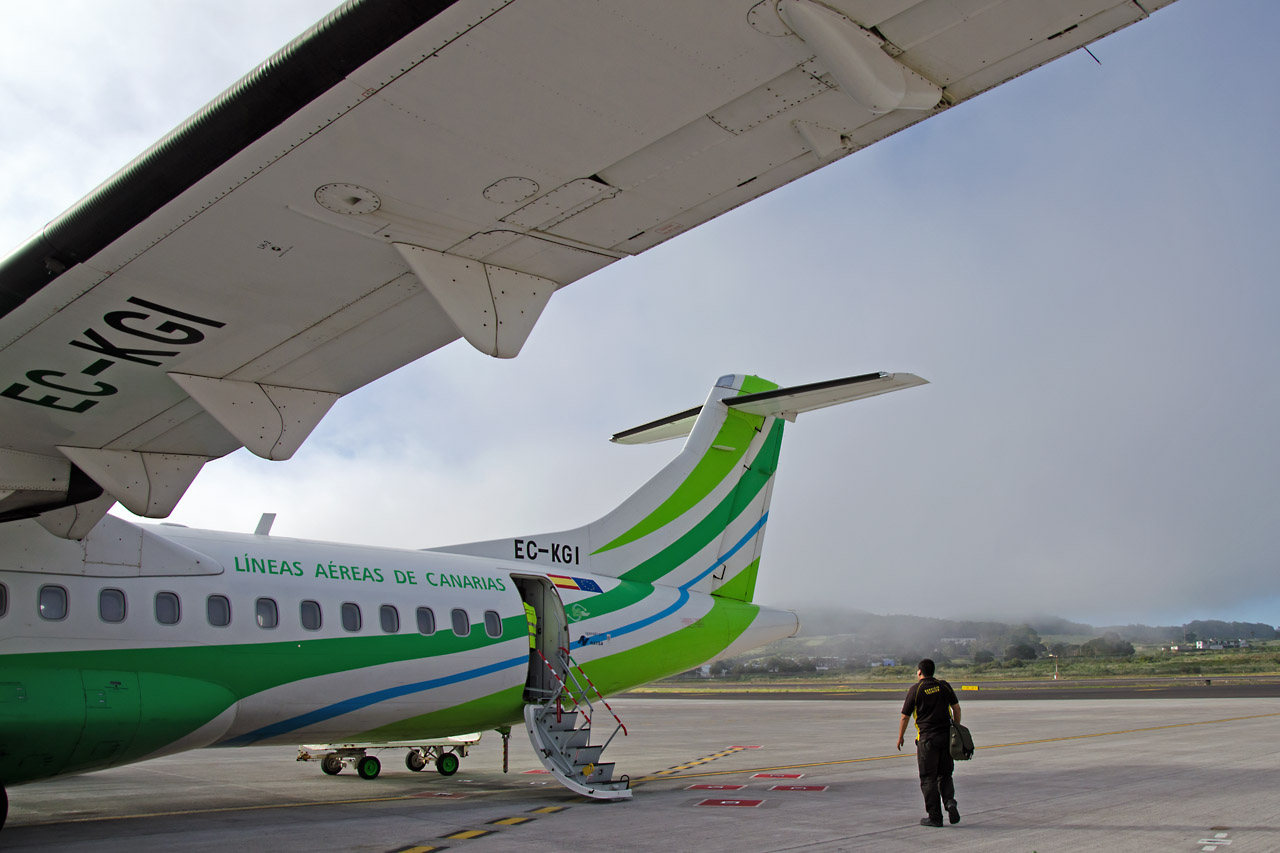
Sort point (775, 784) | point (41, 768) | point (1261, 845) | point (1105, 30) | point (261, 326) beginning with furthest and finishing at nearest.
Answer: point (775, 784)
point (41, 768)
point (1261, 845)
point (261, 326)
point (1105, 30)

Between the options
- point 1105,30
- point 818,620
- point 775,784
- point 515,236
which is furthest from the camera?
point 818,620

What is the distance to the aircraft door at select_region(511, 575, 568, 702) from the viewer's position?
1248 cm

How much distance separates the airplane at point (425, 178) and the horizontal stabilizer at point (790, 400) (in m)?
5.21

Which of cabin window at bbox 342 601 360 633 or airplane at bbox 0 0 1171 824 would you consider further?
cabin window at bbox 342 601 360 633

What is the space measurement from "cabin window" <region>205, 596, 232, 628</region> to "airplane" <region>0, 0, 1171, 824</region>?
292cm

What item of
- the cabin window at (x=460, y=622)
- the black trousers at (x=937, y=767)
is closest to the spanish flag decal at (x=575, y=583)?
the cabin window at (x=460, y=622)

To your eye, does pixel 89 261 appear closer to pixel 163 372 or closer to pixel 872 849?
pixel 163 372

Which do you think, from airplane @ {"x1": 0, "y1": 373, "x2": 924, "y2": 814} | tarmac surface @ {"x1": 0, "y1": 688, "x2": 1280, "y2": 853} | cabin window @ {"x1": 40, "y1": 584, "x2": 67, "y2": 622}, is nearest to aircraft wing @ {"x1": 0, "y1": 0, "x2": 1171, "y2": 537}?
cabin window @ {"x1": 40, "y1": 584, "x2": 67, "y2": 622}

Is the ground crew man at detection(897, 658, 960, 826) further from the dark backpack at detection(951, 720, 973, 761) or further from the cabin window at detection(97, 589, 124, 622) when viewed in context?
the cabin window at detection(97, 589, 124, 622)

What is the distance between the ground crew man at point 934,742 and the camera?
845 cm

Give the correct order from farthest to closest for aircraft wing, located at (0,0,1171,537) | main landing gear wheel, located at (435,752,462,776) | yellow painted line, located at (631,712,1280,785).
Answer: main landing gear wheel, located at (435,752,462,776) < yellow painted line, located at (631,712,1280,785) < aircraft wing, located at (0,0,1171,537)

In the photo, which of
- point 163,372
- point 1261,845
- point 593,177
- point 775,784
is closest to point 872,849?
point 1261,845

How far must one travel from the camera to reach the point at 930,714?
875 centimetres

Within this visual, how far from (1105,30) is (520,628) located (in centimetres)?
1010
